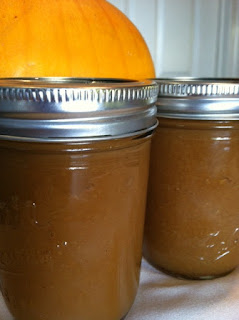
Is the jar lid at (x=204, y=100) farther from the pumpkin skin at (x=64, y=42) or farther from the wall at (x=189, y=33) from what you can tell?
the wall at (x=189, y=33)

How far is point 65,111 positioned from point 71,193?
0.25 ft

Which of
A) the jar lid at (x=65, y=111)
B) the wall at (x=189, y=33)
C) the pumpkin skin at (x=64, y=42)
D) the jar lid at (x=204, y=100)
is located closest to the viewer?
the jar lid at (x=65, y=111)

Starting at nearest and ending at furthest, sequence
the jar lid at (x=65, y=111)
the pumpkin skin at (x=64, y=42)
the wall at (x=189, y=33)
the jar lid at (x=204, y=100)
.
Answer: the jar lid at (x=65, y=111)
the jar lid at (x=204, y=100)
the pumpkin skin at (x=64, y=42)
the wall at (x=189, y=33)

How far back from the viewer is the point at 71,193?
0.36 m

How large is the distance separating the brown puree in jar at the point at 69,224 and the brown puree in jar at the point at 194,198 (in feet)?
0.22

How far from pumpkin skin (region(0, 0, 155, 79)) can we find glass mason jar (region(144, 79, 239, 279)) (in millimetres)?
188

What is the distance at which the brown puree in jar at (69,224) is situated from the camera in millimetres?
357

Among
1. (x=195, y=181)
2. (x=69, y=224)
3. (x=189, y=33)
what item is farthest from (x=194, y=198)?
(x=189, y=33)

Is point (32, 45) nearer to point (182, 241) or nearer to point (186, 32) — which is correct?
point (182, 241)

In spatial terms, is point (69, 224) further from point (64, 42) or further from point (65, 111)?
point (64, 42)

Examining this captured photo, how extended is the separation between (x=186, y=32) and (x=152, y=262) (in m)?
1.24

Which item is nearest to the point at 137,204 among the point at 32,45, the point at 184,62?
the point at 32,45

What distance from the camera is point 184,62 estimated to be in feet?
5.35

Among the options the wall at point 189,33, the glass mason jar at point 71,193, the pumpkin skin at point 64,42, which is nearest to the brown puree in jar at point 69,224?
the glass mason jar at point 71,193
